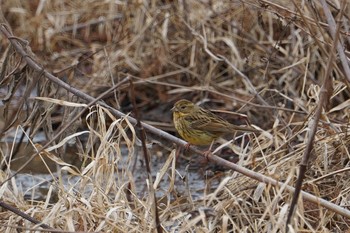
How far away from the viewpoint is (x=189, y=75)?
7824 millimetres

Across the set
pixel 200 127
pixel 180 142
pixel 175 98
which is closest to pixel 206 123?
pixel 200 127

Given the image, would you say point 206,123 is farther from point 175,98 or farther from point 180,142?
point 175,98

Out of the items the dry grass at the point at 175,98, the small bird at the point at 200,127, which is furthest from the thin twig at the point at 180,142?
the small bird at the point at 200,127

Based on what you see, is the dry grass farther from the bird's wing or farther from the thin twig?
the bird's wing

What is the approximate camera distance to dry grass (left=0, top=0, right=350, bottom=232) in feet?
14.1

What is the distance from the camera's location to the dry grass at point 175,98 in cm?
429

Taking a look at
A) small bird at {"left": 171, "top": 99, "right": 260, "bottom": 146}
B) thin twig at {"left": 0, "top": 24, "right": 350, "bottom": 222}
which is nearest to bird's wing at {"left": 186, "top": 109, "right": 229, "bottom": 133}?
small bird at {"left": 171, "top": 99, "right": 260, "bottom": 146}

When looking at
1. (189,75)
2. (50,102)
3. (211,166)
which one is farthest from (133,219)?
(189,75)

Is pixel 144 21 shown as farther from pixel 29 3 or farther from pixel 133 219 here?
pixel 133 219

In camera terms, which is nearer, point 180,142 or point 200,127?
point 180,142

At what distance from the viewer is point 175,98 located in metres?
7.69

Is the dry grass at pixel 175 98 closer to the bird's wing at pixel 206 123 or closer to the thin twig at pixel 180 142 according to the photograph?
the thin twig at pixel 180 142

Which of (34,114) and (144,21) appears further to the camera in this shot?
(144,21)

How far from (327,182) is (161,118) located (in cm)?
282
